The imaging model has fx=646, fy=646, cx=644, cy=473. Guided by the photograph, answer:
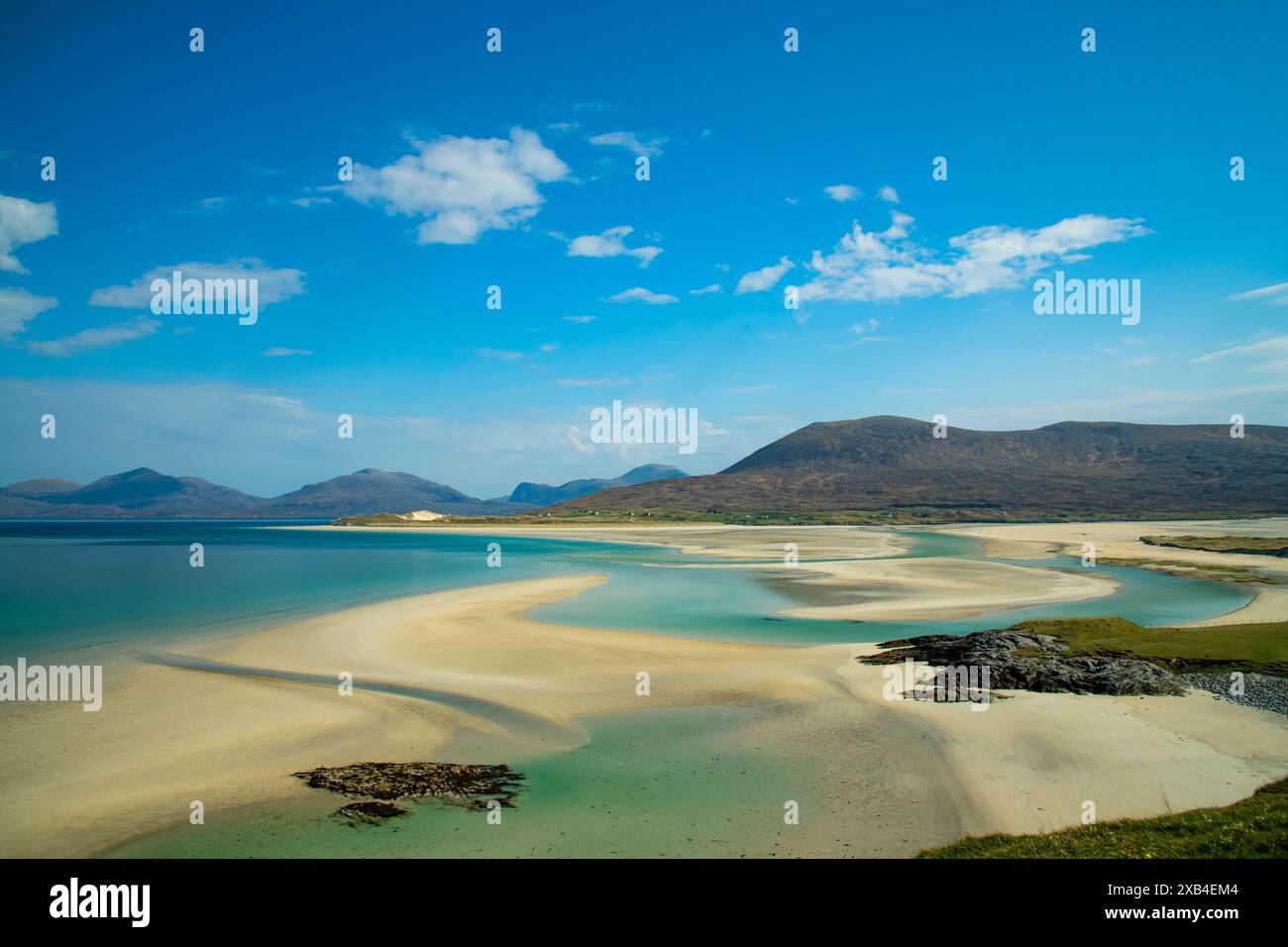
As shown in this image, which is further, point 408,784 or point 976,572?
point 976,572

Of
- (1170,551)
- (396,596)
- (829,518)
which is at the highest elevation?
(396,596)

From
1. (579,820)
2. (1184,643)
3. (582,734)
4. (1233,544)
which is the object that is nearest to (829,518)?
(1233,544)

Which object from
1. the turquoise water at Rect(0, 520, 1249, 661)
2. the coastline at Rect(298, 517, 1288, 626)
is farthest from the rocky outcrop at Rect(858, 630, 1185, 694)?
the coastline at Rect(298, 517, 1288, 626)

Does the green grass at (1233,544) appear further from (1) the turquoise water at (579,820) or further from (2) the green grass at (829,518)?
(1) the turquoise water at (579,820)

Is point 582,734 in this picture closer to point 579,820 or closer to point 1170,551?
point 579,820

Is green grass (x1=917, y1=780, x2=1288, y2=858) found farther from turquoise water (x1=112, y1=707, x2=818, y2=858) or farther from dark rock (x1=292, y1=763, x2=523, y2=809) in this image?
dark rock (x1=292, y1=763, x2=523, y2=809)

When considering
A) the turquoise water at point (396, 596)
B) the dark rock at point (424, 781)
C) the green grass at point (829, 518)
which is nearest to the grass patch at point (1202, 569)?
the turquoise water at point (396, 596)

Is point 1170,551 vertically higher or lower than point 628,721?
lower
